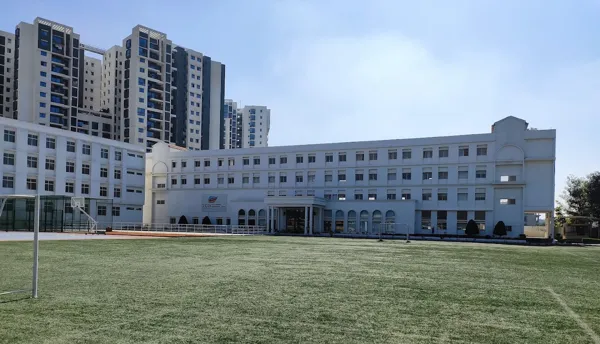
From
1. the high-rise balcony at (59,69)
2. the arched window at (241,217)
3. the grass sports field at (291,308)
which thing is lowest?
the arched window at (241,217)

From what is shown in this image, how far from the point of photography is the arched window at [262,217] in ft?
213

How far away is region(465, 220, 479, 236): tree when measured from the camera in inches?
2088

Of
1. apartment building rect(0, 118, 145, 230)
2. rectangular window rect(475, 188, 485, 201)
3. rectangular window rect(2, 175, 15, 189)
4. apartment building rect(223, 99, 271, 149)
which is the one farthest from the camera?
apartment building rect(223, 99, 271, 149)

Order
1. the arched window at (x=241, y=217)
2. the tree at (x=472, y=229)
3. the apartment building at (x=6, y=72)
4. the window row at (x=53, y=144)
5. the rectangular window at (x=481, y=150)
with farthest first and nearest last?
the apartment building at (x=6, y=72) < the arched window at (x=241, y=217) < the rectangular window at (x=481, y=150) < the tree at (x=472, y=229) < the window row at (x=53, y=144)

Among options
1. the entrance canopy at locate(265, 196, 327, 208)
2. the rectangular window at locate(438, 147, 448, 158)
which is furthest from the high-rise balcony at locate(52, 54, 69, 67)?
the rectangular window at locate(438, 147, 448, 158)

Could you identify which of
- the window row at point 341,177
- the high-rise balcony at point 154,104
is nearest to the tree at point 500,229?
the window row at point 341,177

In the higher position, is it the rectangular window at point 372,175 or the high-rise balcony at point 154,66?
the high-rise balcony at point 154,66

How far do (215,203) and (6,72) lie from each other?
54221 millimetres

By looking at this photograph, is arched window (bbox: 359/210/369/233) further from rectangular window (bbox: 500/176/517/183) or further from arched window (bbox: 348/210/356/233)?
rectangular window (bbox: 500/176/517/183)

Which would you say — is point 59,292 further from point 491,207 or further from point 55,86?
point 55,86

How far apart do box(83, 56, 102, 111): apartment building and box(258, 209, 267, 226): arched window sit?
58.4 meters

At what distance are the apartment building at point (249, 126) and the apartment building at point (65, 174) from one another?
288 feet

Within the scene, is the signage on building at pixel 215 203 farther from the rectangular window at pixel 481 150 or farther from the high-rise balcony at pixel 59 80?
the high-rise balcony at pixel 59 80

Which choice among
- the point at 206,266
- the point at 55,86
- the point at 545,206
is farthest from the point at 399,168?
the point at 55,86
